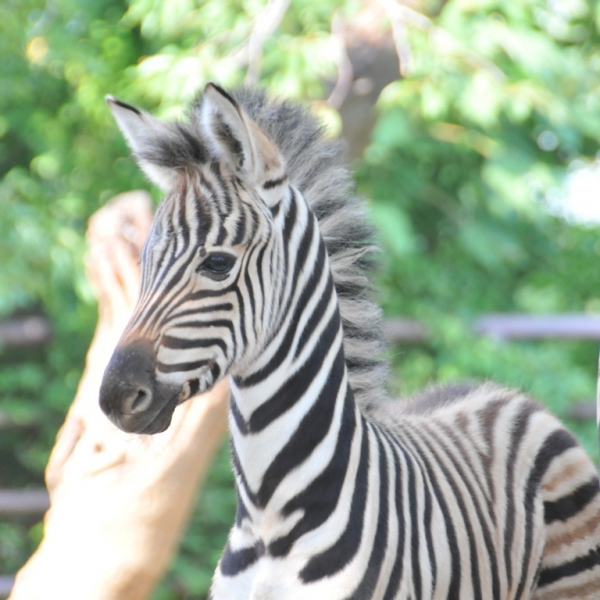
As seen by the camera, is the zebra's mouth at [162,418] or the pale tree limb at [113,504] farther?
the pale tree limb at [113,504]

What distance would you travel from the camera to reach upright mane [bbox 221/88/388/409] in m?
2.57

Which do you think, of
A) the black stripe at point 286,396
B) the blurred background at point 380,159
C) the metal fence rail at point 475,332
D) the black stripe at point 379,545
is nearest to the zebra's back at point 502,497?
the black stripe at point 379,545

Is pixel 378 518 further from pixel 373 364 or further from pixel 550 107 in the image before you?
pixel 550 107

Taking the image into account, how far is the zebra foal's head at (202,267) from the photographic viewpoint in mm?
1980

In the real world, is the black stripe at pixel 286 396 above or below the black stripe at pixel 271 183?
below

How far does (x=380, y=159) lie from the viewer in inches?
253

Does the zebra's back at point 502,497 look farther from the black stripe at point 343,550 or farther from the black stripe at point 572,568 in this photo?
the black stripe at point 343,550

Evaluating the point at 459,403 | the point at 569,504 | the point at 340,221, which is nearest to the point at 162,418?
the point at 340,221

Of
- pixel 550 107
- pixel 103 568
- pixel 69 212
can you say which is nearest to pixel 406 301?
pixel 550 107

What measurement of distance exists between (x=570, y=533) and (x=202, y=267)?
150 centimetres

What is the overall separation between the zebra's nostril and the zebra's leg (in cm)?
142

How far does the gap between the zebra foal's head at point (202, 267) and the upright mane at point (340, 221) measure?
1.00 ft

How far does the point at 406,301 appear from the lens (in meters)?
6.76

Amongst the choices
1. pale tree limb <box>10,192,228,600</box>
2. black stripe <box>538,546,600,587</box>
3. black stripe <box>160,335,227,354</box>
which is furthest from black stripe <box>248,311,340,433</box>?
pale tree limb <box>10,192,228,600</box>
